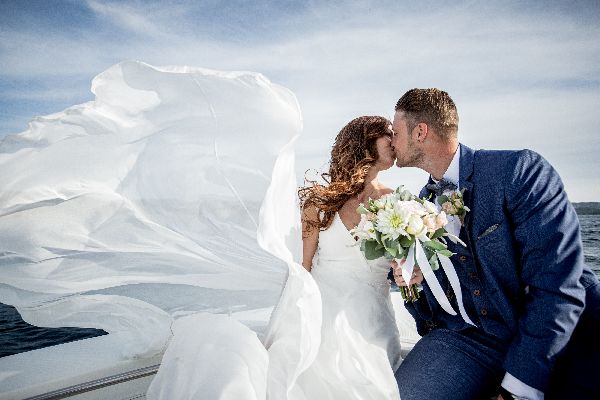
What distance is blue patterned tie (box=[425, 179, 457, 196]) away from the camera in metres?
2.72

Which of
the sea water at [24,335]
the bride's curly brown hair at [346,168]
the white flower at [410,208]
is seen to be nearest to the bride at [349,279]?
the bride's curly brown hair at [346,168]

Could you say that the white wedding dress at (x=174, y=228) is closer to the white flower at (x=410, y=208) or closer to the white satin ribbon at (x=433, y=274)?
the white satin ribbon at (x=433, y=274)

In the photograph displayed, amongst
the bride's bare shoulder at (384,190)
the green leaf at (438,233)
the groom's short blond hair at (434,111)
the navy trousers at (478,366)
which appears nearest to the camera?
the navy trousers at (478,366)

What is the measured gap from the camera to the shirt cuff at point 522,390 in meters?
2.02

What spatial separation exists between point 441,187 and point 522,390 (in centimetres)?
131

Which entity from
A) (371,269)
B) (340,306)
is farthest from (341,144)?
(340,306)

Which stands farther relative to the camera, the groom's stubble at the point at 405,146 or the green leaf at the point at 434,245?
the groom's stubble at the point at 405,146

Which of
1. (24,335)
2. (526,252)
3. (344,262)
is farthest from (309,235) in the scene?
(24,335)

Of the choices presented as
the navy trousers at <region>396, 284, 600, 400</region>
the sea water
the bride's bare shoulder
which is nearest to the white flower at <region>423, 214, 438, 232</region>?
the navy trousers at <region>396, 284, 600, 400</region>

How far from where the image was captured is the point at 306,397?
79.7 inches

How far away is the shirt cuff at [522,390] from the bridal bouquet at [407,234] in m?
0.66

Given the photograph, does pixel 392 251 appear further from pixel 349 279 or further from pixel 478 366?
pixel 478 366

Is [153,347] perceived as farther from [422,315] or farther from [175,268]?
[422,315]

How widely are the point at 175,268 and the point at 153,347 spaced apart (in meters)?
0.54
